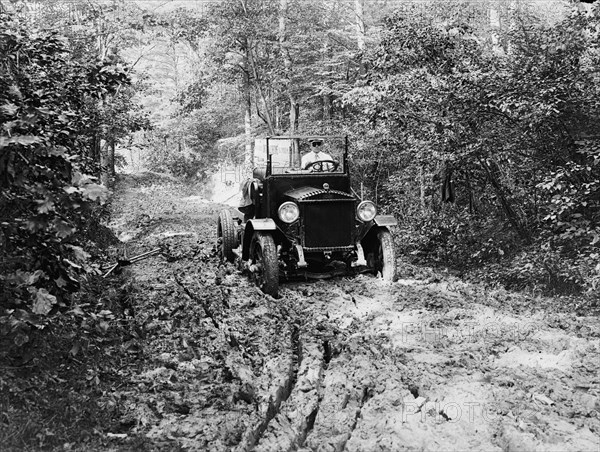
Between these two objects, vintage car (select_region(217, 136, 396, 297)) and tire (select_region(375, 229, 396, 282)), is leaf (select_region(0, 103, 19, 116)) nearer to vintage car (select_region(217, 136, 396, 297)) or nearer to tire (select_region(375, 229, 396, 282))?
vintage car (select_region(217, 136, 396, 297))

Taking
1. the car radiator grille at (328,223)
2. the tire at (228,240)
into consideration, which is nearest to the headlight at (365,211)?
the car radiator grille at (328,223)

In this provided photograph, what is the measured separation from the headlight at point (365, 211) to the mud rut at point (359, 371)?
1061 millimetres

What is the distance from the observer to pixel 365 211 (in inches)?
290

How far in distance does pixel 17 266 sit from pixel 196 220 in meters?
12.1

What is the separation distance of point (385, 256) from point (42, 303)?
16.0ft

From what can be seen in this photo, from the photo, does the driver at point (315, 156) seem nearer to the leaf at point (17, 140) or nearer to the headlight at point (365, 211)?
the headlight at point (365, 211)

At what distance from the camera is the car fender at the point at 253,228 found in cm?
694

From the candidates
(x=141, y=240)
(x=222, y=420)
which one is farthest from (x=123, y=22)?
(x=222, y=420)

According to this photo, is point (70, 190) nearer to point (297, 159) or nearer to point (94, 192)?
point (94, 192)

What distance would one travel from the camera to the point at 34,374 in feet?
11.8

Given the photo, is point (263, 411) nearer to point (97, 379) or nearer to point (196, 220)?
point (97, 379)

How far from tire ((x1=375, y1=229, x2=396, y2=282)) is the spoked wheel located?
1.55 metres

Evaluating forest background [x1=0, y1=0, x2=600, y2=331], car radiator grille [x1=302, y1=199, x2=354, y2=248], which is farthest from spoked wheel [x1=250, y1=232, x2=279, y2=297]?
forest background [x1=0, y1=0, x2=600, y2=331]

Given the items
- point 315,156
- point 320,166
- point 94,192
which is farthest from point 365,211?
point 94,192
